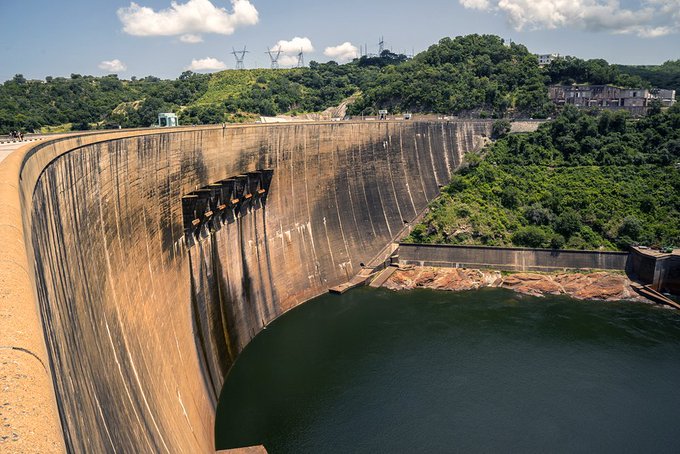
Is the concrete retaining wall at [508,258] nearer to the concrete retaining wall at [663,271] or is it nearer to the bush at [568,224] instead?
the concrete retaining wall at [663,271]

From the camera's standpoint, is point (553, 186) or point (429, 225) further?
point (553, 186)

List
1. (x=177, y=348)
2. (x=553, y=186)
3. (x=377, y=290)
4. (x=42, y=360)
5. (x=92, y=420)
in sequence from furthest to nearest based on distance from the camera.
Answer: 1. (x=553, y=186)
2. (x=377, y=290)
3. (x=177, y=348)
4. (x=92, y=420)
5. (x=42, y=360)

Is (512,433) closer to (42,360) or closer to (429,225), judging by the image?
(42,360)

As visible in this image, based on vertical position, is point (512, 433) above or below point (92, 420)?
below

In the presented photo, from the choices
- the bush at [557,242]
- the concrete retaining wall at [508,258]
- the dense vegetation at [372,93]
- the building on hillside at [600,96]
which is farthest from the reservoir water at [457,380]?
the building on hillside at [600,96]

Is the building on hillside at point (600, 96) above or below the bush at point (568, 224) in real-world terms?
above

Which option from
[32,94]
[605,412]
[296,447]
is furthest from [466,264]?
[32,94]

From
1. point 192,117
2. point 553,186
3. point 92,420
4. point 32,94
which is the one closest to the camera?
point 92,420
